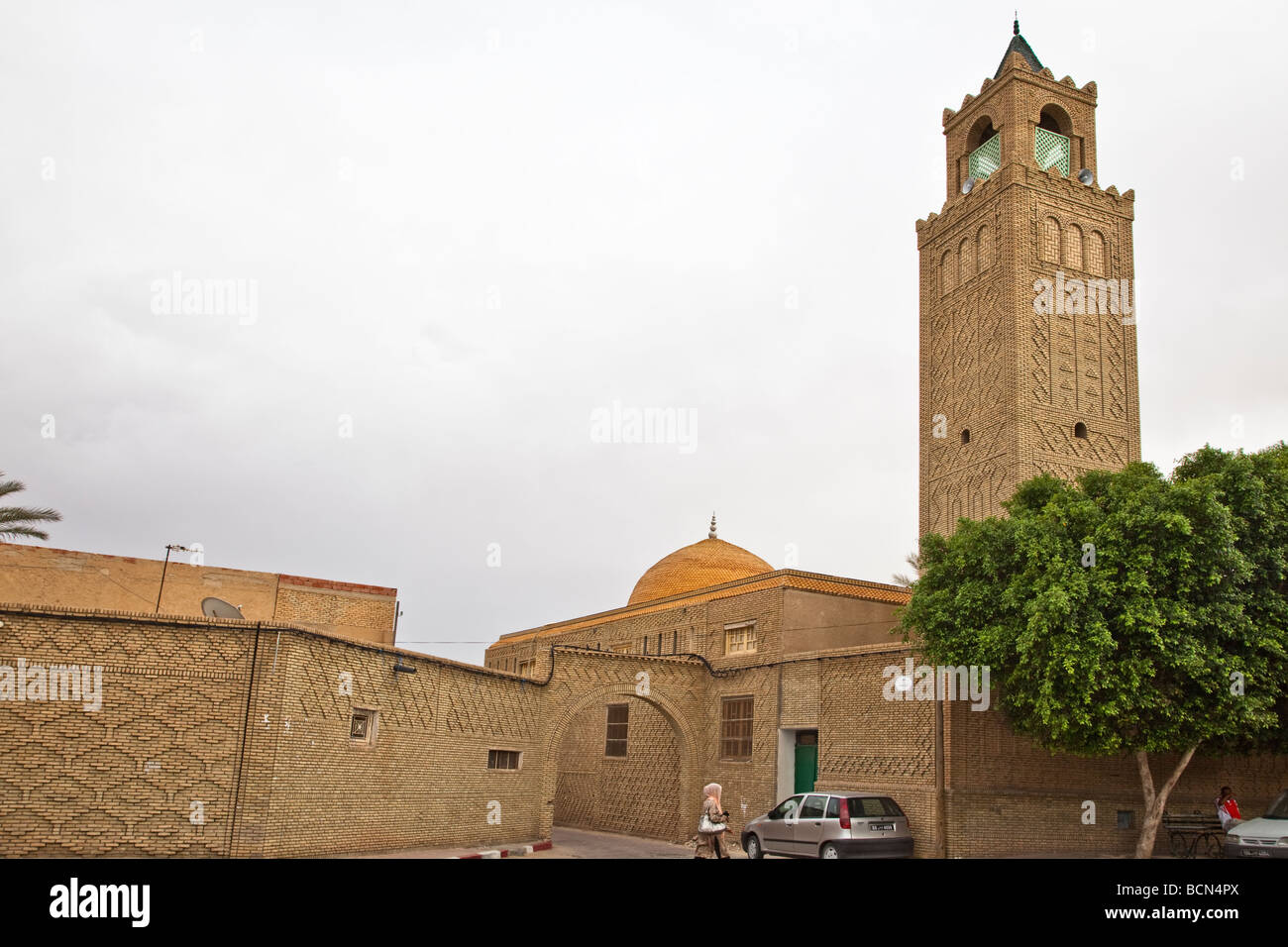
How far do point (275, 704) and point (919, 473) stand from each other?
23.0 meters

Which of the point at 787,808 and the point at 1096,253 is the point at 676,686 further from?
the point at 1096,253

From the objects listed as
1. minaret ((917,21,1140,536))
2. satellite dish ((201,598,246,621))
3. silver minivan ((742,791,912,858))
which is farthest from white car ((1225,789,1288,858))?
satellite dish ((201,598,246,621))

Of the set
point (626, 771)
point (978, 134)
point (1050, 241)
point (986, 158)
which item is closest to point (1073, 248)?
point (1050, 241)

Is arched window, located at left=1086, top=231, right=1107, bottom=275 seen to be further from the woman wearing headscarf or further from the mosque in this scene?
the woman wearing headscarf

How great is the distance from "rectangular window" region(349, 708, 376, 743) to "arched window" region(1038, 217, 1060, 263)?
2385cm

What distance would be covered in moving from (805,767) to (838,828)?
659 centimetres

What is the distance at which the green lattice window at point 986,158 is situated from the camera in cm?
3381

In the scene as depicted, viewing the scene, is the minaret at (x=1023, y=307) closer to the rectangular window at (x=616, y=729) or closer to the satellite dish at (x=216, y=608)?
the rectangular window at (x=616, y=729)

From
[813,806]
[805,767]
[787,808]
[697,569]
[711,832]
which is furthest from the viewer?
[697,569]

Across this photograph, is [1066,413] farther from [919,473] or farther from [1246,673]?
[1246,673]

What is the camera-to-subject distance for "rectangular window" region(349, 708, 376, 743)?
17.9m

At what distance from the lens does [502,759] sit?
22.8 meters
